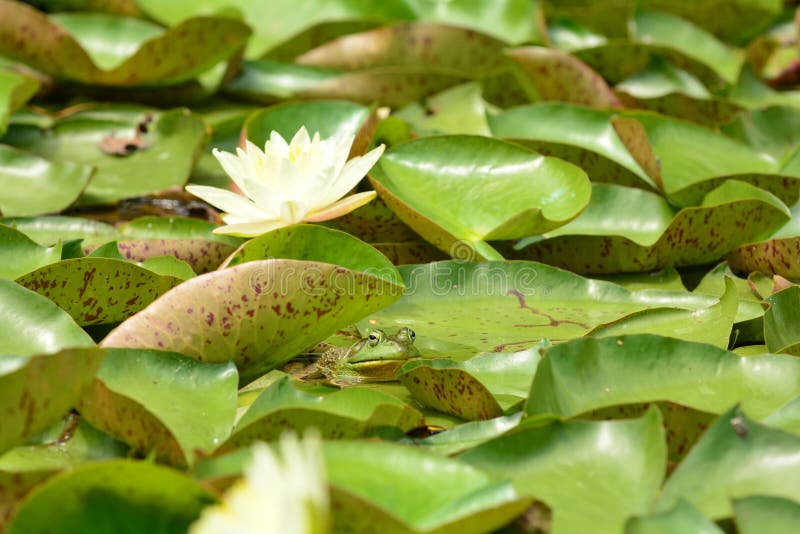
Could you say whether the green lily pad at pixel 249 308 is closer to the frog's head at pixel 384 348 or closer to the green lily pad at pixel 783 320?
the frog's head at pixel 384 348

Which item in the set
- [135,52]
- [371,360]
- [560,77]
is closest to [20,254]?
[371,360]

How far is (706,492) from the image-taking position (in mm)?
1305

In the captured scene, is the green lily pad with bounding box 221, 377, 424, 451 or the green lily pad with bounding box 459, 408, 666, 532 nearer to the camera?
the green lily pad with bounding box 459, 408, 666, 532

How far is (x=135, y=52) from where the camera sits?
3.04 m

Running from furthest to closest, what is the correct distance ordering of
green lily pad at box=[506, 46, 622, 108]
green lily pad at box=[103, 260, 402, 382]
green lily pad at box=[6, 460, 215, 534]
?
green lily pad at box=[506, 46, 622, 108] → green lily pad at box=[103, 260, 402, 382] → green lily pad at box=[6, 460, 215, 534]

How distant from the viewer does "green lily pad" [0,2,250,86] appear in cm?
300

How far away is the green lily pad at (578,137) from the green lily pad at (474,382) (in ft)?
3.05

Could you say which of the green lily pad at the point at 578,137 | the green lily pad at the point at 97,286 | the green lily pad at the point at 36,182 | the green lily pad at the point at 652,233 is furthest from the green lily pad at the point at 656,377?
the green lily pad at the point at 36,182

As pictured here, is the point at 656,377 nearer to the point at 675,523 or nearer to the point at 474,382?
the point at 474,382

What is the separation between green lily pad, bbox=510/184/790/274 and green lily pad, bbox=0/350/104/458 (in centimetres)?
119

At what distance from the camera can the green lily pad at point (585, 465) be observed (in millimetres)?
1274

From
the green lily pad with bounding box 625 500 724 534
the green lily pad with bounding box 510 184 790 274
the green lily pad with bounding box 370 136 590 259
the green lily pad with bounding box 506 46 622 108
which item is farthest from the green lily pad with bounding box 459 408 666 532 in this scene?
the green lily pad with bounding box 506 46 622 108

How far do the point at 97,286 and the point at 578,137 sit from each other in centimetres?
137

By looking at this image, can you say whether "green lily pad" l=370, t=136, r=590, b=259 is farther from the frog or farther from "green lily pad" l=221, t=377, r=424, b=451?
"green lily pad" l=221, t=377, r=424, b=451
